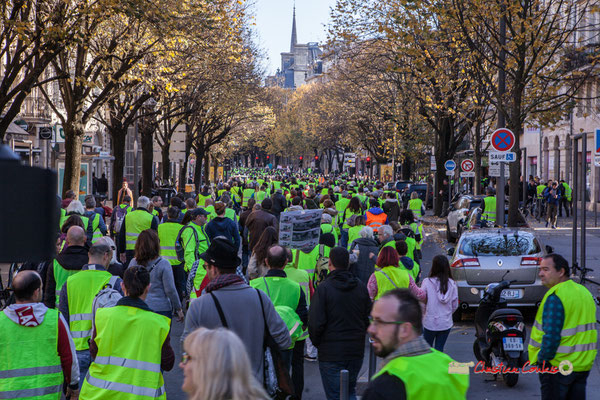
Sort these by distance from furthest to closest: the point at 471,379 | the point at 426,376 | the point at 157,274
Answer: the point at 471,379 < the point at 157,274 < the point at 426,376

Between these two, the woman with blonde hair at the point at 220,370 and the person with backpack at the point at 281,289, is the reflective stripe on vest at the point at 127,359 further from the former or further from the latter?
the woman with blonde hair at the point at 220,370

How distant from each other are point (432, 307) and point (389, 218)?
1150 cm

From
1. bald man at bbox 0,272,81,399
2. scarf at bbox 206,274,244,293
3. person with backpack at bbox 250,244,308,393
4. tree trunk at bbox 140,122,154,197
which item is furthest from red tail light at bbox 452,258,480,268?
tree trunk at bbox 140,122,154,197

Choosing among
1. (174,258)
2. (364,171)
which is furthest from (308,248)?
(364,171)

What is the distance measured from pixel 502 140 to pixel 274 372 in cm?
1311

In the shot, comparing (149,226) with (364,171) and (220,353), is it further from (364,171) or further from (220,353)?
(364,171)

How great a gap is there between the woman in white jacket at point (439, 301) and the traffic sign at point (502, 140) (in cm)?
918

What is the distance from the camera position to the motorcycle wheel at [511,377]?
8.87 meters

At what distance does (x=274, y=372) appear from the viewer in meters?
5.74

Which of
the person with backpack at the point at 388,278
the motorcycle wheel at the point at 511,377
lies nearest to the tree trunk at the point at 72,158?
the person with backpack at the point at 388,278

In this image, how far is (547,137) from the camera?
176ft

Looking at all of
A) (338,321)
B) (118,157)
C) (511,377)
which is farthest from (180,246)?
(118,157)

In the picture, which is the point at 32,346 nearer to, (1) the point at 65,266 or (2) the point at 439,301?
(1) the point at 65,266

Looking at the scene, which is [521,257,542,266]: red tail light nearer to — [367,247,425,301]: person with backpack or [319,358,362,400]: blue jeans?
[367,247,425,301]: person with backpack
